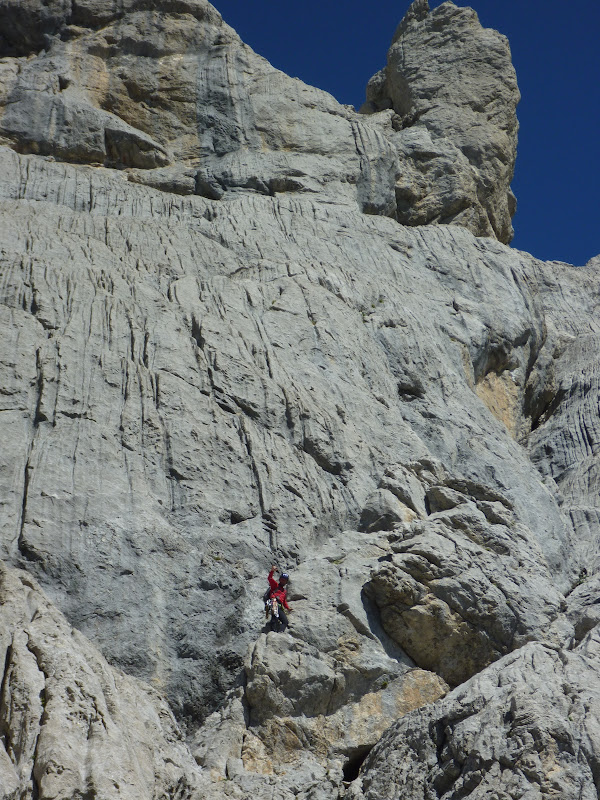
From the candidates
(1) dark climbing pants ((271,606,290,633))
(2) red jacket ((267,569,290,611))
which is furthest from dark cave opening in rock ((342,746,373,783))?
(2) red jacket ((267,569,290,611))

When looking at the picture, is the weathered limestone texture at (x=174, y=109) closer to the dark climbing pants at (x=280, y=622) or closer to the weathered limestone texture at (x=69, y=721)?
the dark climbing pants at (x=280, y=622)

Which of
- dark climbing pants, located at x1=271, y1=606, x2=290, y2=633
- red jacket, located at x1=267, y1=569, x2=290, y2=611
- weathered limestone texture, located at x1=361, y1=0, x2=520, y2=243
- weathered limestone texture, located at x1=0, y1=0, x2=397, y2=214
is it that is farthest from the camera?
weathered limestone texture, located at x1=361, y1=0, x2=520, y2=243

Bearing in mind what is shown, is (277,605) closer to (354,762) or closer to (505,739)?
(354,762)

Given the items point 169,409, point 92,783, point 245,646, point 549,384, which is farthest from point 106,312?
point 549,384

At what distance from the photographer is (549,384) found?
41.8m

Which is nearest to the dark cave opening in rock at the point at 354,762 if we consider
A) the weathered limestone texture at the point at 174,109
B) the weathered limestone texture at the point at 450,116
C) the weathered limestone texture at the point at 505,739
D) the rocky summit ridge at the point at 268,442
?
the rocky summit ridge at the point at 268,442

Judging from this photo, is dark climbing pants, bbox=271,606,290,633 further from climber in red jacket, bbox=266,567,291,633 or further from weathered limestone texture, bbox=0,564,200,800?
weathered limestone texture, bbox=0,564,200,800

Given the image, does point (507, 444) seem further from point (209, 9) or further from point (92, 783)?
point (209, 9)

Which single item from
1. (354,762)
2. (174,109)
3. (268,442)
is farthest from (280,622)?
(174,109)

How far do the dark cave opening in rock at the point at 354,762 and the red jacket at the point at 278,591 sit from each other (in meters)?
3.83

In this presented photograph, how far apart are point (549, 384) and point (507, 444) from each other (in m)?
9.96

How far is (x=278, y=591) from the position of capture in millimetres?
24031

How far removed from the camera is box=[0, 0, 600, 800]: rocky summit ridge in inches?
810

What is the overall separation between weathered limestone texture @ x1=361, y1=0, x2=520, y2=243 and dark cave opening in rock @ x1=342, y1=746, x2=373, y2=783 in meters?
26.3
